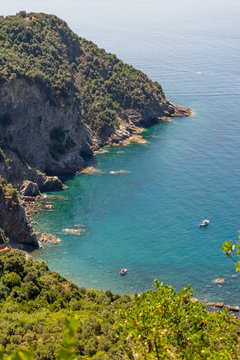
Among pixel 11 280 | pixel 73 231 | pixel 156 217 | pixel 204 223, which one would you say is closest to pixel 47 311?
pixel 11 280

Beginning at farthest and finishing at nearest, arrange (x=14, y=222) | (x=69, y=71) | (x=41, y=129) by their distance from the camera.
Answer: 1. (x=69, y=71)
2. (x=41, y=129)
3. (x=14, y=222)

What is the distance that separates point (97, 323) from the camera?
45.0 metres

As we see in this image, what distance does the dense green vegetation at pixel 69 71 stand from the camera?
125 m

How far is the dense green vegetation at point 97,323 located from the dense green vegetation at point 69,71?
63.7 meters

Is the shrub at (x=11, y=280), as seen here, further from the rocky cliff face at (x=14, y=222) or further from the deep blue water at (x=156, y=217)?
the rocky cliff face at (x=14, y=222)

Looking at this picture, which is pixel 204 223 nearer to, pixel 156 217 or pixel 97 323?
pixel 156 217

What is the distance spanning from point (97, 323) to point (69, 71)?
391ft

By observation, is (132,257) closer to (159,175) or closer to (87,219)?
(87,219)

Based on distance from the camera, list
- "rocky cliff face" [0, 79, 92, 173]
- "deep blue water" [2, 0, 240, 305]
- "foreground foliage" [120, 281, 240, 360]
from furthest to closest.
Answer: "rocky cliff face" [0, 79, 92, 173] < "deep blue water" [2, 0, 240, 305] < "foreground foliage" [120, 281, 240, 360]

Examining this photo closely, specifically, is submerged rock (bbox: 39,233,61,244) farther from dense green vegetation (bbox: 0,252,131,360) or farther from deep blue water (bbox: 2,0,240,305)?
dense green vegetation (bbox: 0,252,131,360)

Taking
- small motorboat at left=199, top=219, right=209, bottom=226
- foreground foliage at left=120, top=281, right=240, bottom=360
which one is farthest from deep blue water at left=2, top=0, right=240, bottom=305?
foreground foliage at left=120, top=281, right=240, bottom=360

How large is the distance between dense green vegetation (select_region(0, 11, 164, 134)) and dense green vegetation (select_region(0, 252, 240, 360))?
63656 mm

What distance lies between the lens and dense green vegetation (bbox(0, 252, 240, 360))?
19500mm

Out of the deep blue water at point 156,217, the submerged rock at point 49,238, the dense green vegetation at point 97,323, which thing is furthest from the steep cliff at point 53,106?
the dense green vegetation at point 97,323
